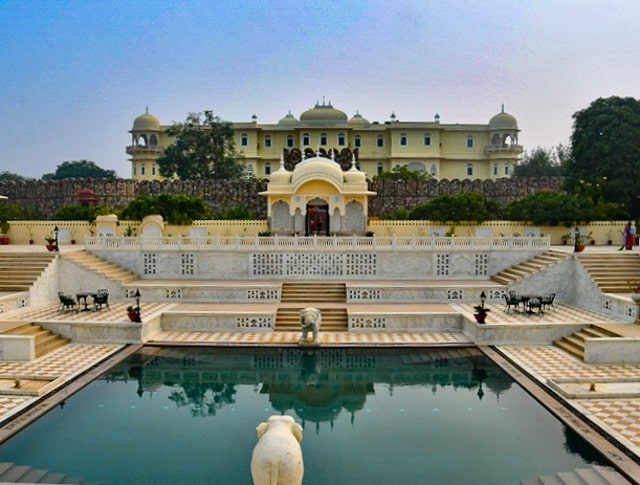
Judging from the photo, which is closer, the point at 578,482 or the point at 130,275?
the point at 578,482

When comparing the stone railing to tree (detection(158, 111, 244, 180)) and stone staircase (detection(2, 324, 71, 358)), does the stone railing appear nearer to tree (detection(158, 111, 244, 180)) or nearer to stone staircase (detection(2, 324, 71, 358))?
stone staircase (detection(2, 324, 71, 358))

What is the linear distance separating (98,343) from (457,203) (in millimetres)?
18150

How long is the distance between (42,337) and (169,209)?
14268 mm

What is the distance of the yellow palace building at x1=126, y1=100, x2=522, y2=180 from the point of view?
45.8 meters

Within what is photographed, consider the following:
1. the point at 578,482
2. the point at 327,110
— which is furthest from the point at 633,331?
the point at 327,110

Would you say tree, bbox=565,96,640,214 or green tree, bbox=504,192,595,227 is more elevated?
tree, bbox=565,96,640,214

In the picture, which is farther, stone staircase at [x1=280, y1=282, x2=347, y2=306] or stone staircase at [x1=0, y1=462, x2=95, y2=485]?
stone staircase at [x1=280, y1=282, x2=347, y2=306]

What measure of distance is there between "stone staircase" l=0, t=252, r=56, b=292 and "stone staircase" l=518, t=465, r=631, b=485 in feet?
50.3

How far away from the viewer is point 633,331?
1288 centimetres

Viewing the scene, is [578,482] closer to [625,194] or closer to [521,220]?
[521,220]

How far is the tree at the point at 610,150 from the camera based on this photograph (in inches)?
1115

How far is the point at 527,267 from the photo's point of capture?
19391mm

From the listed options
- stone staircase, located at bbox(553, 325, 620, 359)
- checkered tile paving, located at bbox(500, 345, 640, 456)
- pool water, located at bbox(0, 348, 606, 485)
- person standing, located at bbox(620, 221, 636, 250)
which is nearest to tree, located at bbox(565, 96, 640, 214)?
person standing, located at bbox(620, 221, 636, 250)

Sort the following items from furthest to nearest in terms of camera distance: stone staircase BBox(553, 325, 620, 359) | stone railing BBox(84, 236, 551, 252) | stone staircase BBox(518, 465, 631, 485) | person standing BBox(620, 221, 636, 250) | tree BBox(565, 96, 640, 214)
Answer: tree BBox(565, 96, 640, 214) → person standing BBox(620, 221, 636, 250) → stone railing BBox(84, 236, 551, 252) → stone staircase BBox(553, 325, 620, 359) → stone staircase BBox(518, 465, 631, 485)
